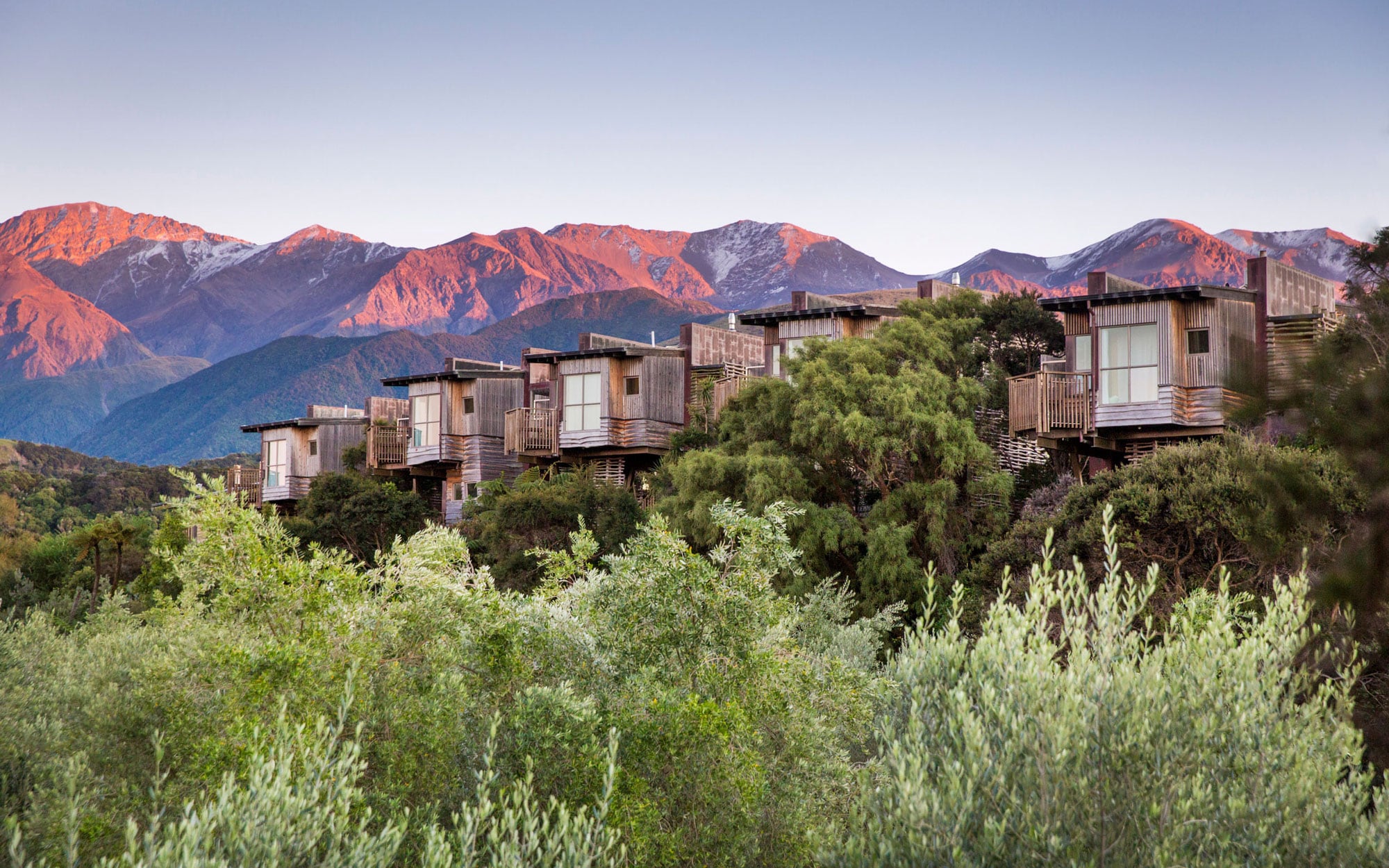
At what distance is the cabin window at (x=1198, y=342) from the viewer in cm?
3366

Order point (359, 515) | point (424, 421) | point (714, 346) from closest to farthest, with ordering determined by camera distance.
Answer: point (714, 346)
point (359, 515)
point (424, 421)

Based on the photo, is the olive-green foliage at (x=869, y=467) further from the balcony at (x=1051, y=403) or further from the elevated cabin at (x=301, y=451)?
the elevated cabin at (x=301, y=451)

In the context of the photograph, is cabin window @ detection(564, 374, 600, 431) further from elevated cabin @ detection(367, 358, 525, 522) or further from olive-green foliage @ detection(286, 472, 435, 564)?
olive-green foliage @ detection(286, 472, 435, 564)

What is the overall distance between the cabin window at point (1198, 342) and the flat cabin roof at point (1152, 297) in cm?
87

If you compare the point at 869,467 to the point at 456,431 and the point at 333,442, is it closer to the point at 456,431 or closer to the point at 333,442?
the point at 456,431

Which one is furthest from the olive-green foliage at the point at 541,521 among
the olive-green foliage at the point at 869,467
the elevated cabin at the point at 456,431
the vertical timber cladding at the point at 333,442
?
the vertical timber cladding at the point at 333,442

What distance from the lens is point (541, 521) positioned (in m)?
39.3

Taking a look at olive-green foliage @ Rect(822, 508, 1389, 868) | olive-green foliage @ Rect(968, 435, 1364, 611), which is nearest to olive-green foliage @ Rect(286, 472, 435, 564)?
olive-green foliage @ Rect(968, 435, 1364, 611)

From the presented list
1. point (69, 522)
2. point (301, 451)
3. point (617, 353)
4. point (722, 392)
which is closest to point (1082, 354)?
point (722, 392)

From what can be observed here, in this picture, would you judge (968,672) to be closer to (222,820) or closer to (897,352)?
(222,820)

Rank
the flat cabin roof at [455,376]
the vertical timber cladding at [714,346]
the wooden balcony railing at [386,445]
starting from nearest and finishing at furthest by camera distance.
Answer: the vertical timber cladding at [714,346] < the flat cabin roof at [455,376] < the wooden balcony railing at [386,445]

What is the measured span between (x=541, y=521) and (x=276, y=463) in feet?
80.7

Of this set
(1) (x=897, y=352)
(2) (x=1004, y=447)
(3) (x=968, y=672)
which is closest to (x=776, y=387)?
(1) (x=897, y=352)

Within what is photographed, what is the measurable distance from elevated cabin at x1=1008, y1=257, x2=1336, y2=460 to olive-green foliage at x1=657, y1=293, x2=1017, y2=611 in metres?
2.01
